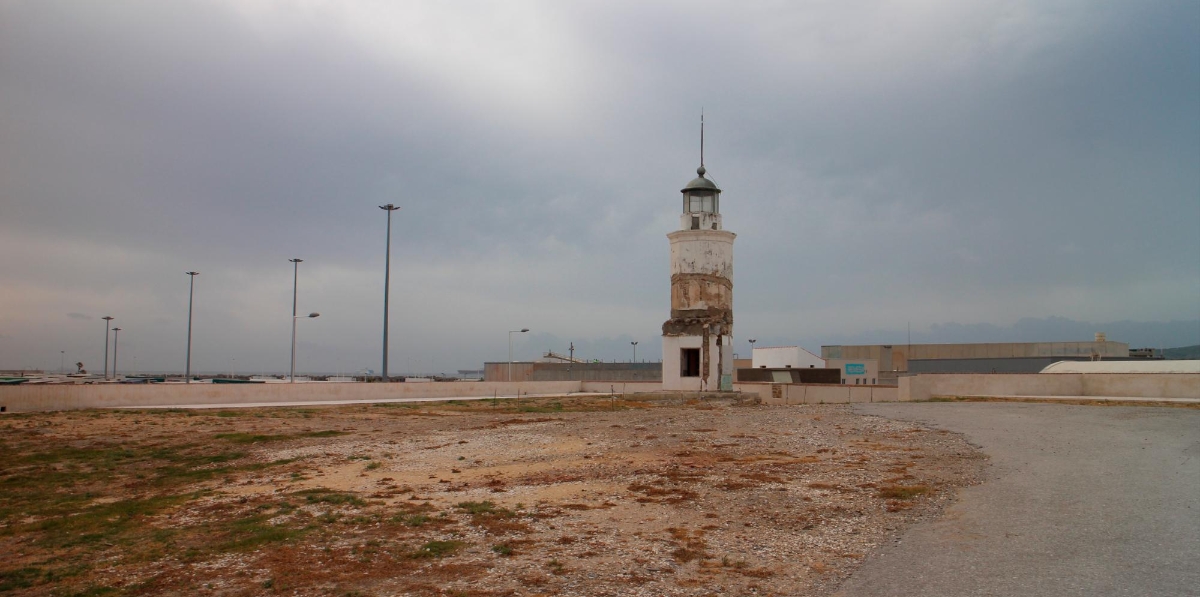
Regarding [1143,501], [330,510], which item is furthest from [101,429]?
[1143,501]

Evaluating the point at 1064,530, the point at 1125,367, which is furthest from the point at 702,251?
the point at 1064,530

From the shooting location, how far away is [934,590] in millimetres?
8141

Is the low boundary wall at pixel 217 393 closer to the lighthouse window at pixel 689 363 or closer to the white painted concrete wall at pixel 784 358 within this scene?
the lighthouse window at pixel 689 363

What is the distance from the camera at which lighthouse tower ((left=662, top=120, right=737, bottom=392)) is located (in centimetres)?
4016

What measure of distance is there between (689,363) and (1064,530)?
31.3 m

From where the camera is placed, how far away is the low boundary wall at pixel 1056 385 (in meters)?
29.2

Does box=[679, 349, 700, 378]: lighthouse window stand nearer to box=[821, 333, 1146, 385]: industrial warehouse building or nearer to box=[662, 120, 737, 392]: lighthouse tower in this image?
box=[662, 120, 737, 392]: lighthouse tower

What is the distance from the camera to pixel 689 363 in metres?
41.4

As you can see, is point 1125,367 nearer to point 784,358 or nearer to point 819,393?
point 819,393

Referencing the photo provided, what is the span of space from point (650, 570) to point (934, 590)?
3.18m

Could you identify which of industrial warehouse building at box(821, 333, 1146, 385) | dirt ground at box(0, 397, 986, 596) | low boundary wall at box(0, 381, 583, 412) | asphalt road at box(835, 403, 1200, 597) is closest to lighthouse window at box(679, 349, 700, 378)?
low boundary wall at box(0, 381, 583, 412)

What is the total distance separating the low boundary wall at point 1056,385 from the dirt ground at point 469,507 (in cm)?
1484

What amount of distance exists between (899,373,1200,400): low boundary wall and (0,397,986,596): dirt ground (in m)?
14.8

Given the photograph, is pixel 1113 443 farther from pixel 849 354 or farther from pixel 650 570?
pixel 849 354
